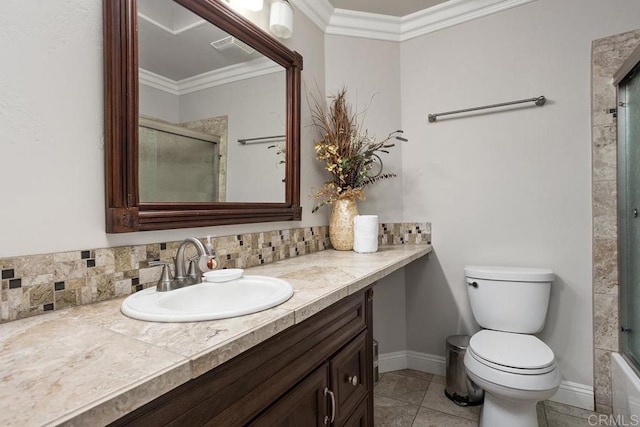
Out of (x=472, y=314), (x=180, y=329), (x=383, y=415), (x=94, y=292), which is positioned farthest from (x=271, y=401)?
(x=472, y=314)

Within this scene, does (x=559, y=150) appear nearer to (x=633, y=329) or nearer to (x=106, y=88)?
(x=633, y=329)

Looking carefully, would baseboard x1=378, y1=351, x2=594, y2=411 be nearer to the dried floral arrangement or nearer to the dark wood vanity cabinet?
the dark wood vanity cabinet

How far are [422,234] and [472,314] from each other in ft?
1.93

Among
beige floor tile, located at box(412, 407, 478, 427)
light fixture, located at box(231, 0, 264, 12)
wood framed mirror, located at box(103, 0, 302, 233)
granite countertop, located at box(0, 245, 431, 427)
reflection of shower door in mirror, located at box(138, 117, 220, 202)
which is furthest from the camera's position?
beige floor tile, located at box(412, 407, 478, 427)

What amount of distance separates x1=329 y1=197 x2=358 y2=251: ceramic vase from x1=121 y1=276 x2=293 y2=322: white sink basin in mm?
866

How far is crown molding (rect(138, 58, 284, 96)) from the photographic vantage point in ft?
3.53

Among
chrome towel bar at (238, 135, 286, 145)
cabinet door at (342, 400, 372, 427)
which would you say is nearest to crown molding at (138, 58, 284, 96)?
chrome towel bar at (238, 135, 286, 145)

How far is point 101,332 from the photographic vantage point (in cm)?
66

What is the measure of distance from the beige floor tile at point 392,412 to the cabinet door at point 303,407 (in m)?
0.90

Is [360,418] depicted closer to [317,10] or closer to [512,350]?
[512,350]

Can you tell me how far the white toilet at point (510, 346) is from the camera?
4.36ft

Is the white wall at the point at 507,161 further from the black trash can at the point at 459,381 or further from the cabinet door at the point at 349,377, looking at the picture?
the cabinet door at the point at 349,377

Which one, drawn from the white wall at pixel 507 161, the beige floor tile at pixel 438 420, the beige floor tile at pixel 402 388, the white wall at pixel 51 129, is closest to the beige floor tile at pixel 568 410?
the white wall at pixel 507 161

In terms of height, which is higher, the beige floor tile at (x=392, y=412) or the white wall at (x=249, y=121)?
the white wall at (x=249, y=121)
